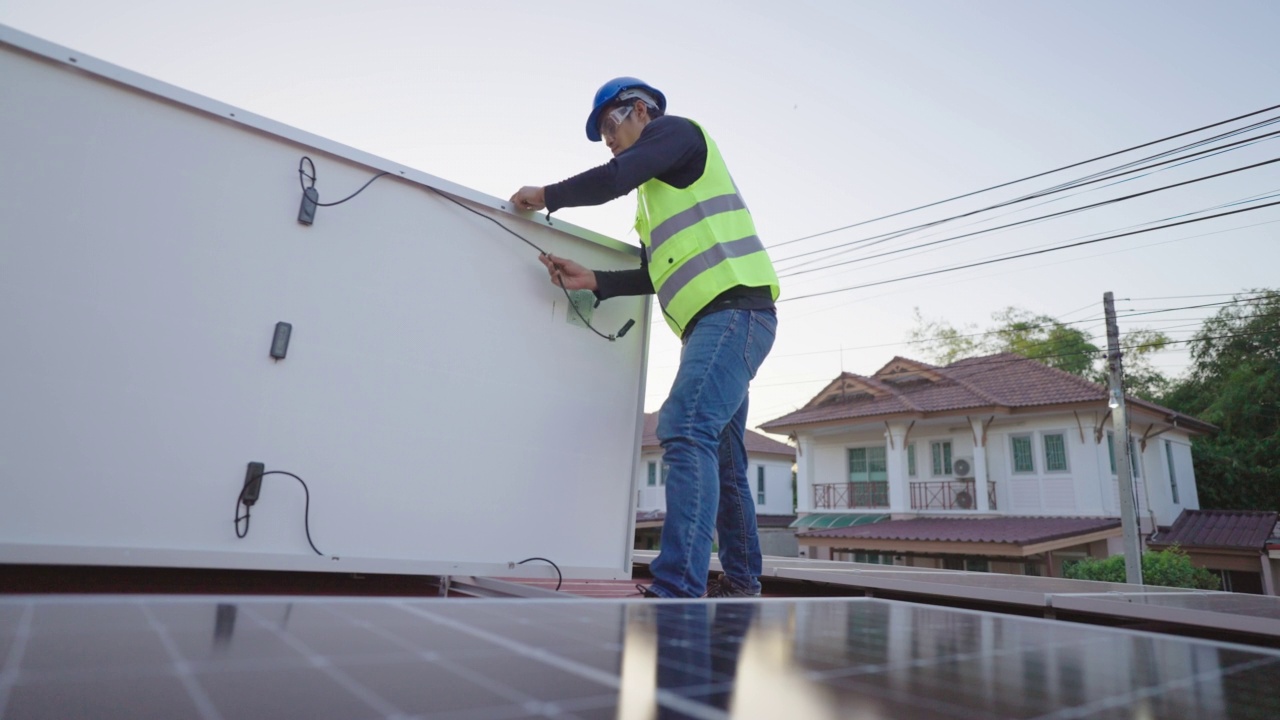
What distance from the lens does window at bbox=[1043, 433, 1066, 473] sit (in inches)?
692

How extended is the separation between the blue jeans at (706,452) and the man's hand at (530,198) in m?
0.69

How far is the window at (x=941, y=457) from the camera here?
1959 cm

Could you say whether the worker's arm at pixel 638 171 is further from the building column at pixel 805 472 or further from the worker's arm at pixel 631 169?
the building column at pixel 805 472

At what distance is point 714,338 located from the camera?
2277 millimetres

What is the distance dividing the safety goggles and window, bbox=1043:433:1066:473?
1872cm

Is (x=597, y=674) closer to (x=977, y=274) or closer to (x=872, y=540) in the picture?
(x=977, y=274)

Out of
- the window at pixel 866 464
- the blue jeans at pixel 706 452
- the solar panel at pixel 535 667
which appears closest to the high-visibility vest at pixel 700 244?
the blue jeans at pixel 706 452

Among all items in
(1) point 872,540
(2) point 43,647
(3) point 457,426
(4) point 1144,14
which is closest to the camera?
(2) point 43,647

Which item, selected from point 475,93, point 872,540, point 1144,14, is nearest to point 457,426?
point 475,93

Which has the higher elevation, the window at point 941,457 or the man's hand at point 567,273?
the window at point 941,457

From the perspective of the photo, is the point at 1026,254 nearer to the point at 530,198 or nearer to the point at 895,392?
the point at 895,392

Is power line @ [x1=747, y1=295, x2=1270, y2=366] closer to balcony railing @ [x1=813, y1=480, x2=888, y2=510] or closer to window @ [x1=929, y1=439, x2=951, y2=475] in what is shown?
window @ [x1=929, y1=439, x2=951, y2=475]

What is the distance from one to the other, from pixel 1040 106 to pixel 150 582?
15.7 m

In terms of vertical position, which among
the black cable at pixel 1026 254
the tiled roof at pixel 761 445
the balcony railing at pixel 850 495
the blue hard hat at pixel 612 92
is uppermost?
the black cable at pixel 1026 254
